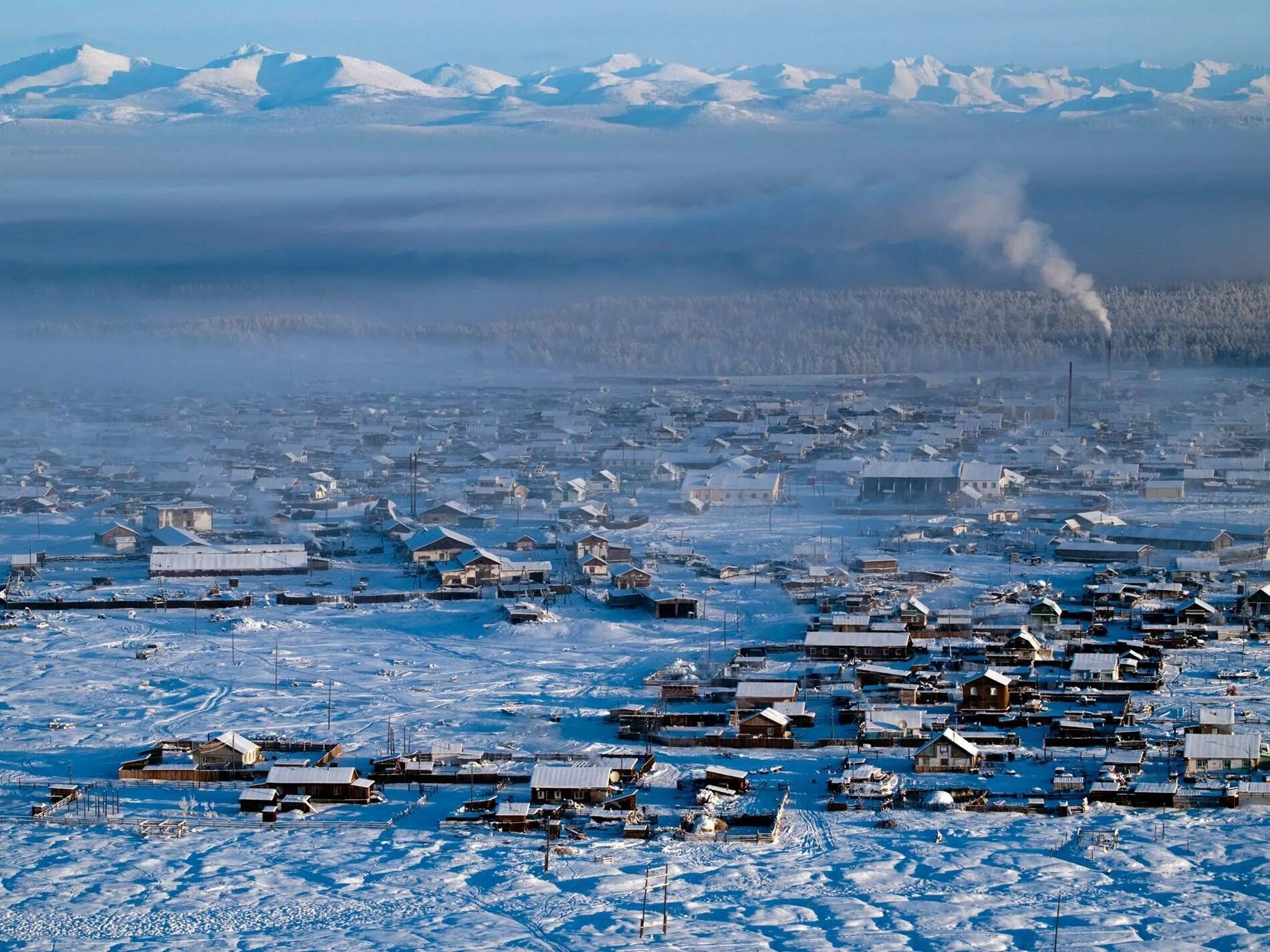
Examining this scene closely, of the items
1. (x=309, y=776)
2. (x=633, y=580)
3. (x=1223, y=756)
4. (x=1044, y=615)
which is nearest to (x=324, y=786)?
(x=309, y=776)

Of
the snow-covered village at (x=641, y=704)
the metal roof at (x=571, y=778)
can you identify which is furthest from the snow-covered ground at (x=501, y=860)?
the metal roof at (x=571, y=778)

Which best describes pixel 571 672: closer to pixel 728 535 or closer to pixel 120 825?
pixel 120 825

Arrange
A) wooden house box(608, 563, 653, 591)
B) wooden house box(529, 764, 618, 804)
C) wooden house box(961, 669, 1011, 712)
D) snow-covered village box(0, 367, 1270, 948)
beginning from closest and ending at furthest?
1. snow-covered village box(0, 367, 1270, 948)
2. wooden house box(529, 764, 618, 804)
3. wooden house box(961, 669, 1011, 712)
4. wooden house box(608, 563, 653, 591)

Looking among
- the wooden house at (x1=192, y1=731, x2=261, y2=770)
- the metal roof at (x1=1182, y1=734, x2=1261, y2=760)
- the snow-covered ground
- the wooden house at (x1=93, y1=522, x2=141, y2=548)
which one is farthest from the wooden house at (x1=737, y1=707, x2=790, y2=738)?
the wooden house at (x1=93, y1=522, x2=141, y2=548)

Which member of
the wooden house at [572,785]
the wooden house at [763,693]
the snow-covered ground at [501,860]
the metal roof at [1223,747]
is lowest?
the snow-covered ground at [501,860]

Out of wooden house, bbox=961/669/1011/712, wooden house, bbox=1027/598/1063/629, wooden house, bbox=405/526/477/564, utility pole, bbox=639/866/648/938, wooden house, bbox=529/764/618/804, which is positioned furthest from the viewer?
wooden house, bbox=405/526/477/564

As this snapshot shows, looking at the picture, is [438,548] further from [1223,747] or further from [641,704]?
[1223,747]

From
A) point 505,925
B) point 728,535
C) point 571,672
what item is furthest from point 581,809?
point 728,535

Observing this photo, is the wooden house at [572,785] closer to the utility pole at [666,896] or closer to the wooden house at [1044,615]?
the utility pole at [666,896]

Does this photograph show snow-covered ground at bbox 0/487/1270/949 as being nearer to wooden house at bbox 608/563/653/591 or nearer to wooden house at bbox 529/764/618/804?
wooden house at bbox 529/764/618/804
